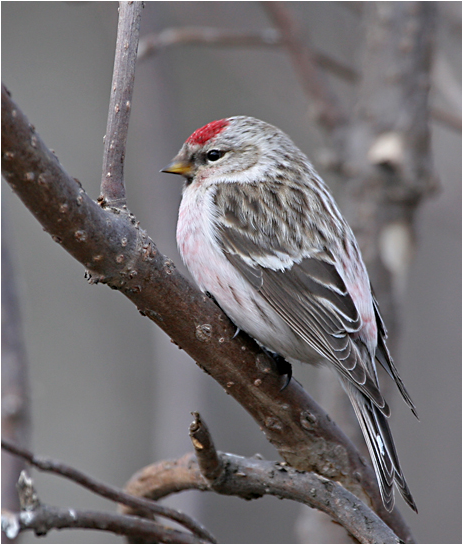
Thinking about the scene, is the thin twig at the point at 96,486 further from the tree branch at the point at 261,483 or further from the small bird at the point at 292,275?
the small bird at the point at 292,275

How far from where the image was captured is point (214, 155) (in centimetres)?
271

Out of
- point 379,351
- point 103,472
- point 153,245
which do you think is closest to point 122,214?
point 153,245

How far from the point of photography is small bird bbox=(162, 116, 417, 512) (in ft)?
6.97

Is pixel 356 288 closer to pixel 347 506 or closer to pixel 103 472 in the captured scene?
pixel 347 506

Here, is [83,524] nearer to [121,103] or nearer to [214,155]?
[121,103]

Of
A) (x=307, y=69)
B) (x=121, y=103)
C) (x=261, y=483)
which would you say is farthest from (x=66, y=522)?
(x=307, y=69)

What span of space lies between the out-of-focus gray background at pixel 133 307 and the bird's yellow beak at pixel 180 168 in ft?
5.27

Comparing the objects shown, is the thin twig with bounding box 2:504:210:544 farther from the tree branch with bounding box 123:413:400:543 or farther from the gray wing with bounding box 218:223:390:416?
the gray wing with bounding box 218:223:390:416

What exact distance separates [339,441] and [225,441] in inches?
112

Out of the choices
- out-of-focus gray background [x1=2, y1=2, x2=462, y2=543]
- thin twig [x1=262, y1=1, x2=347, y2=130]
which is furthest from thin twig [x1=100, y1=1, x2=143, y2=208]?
out-of-focus gray background [x1=2, y1=2, x2=462, y2=543]

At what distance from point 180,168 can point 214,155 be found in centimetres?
14

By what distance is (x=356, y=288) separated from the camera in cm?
235

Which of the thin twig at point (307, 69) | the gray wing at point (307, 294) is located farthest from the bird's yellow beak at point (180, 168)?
the thin twig at point (307, 69)

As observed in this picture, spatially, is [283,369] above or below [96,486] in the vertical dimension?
above
